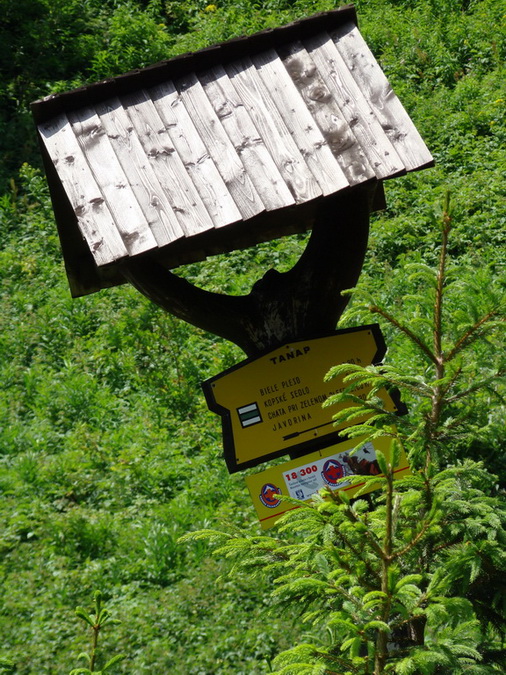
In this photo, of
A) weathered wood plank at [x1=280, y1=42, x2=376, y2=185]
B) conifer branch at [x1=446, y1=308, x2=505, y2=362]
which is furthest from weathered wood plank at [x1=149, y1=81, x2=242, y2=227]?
conifer branch at [x1=446, y1=308, x2=505, y2=362]

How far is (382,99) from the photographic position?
130 inches

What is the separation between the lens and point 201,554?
5.91m

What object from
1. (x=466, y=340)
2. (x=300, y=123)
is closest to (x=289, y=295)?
(x=300, y=123)

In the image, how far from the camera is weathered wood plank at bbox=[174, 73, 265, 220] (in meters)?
3.09

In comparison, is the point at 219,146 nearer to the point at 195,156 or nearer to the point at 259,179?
the point at 195,156

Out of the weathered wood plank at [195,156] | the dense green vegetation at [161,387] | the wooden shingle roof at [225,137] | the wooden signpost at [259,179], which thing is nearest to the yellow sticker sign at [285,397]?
the wooden signpost at [259,179]

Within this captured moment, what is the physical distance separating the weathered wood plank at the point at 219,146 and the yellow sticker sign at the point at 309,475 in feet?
3.66

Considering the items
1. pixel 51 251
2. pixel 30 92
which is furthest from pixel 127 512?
pixel 30 92

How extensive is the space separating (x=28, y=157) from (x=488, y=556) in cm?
1054

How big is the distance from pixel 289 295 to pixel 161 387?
170 inches

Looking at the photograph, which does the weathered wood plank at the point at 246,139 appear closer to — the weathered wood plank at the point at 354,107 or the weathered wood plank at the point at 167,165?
the weathered wood plank at the point at 167,165

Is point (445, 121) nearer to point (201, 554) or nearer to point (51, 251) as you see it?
point (51, 251)

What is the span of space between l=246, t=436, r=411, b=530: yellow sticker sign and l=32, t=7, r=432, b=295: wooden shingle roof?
107cm

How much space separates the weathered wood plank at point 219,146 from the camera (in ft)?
10.1
